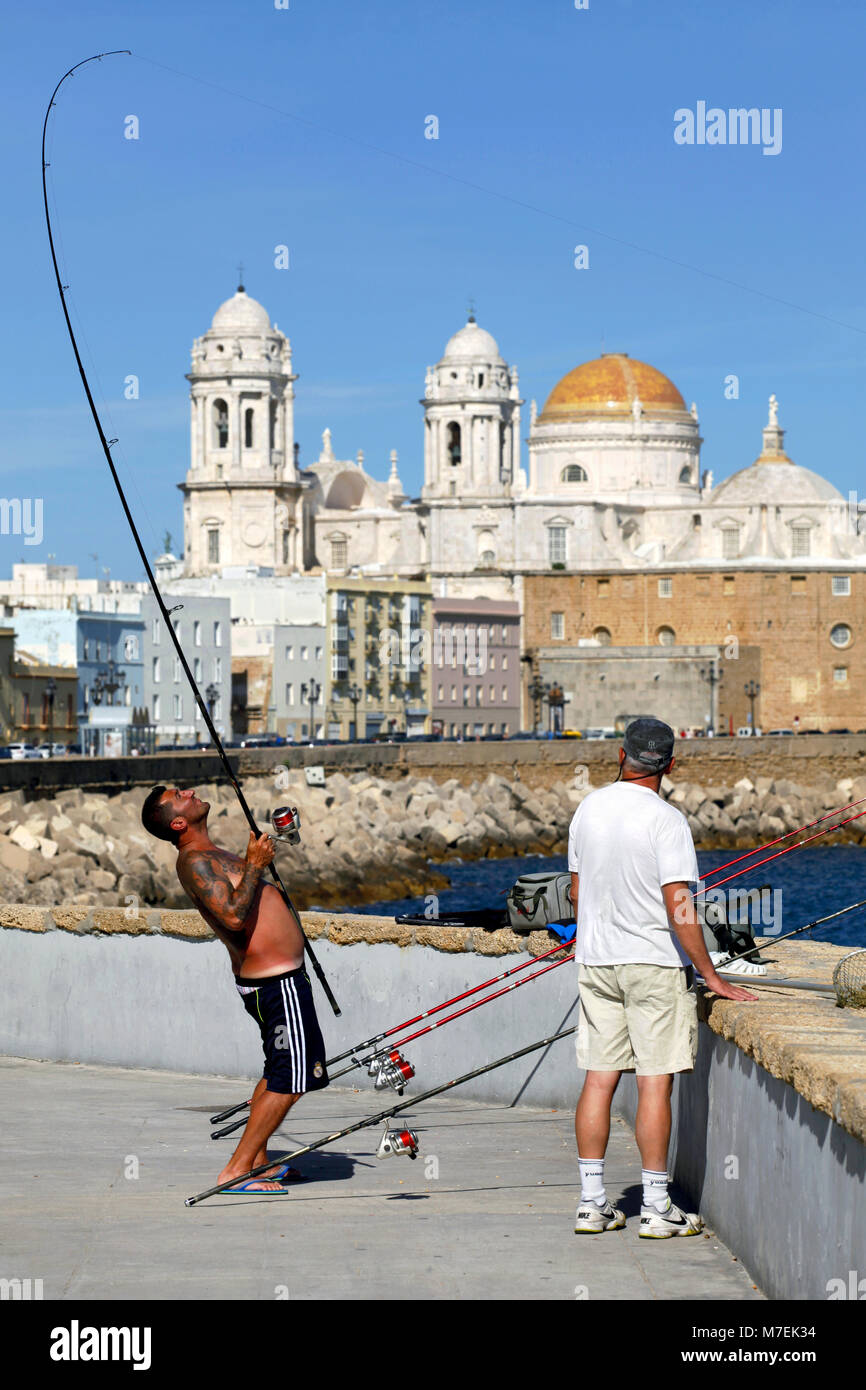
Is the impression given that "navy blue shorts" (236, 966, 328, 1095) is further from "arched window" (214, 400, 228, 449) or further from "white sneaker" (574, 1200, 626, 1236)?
"arched window" (214, 400, 228, 449)

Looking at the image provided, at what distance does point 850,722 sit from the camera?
8356cm

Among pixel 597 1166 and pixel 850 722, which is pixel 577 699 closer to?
pixel 850 722

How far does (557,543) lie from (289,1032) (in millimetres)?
85030

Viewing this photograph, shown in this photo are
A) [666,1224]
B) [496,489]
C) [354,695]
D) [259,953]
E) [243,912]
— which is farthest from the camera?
[496,489]

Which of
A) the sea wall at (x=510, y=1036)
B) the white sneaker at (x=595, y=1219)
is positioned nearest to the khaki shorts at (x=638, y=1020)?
the sea wall at (x=510, y=1036)

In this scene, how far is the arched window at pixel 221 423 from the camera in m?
96.1

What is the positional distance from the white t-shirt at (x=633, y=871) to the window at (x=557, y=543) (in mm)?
84907

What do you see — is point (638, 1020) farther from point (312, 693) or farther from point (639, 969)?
point (312, 693)

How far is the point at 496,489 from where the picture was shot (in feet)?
309

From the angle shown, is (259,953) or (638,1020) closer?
(638,1020)

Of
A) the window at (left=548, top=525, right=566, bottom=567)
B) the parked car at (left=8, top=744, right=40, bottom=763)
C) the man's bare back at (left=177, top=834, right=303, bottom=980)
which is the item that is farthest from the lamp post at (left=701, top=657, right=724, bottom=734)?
the man's bare back at (left=177, top=834, right=303, bottom=980)

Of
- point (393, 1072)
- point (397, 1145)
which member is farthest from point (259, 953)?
point (397, 1145)

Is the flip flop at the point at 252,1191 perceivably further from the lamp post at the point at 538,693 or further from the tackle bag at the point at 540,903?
the lamp post at the point at 538,693
